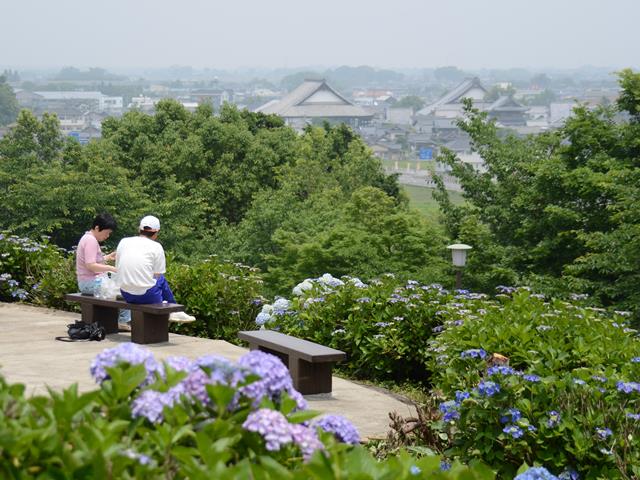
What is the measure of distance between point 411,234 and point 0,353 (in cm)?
1254

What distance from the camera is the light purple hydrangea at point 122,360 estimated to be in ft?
10.6

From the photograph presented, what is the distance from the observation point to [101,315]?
9.48 meters

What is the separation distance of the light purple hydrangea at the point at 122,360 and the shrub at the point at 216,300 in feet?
22.3

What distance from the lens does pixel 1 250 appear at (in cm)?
1154

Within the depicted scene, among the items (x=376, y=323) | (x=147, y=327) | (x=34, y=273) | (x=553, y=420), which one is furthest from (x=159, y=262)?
(x=553, y=420)

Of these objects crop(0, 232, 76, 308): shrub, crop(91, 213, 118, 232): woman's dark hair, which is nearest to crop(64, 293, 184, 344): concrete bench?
crop(91, 213, 118, 232): woman's dark hair

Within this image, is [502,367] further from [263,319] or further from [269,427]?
[263,319]

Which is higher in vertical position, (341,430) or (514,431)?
(341,430)

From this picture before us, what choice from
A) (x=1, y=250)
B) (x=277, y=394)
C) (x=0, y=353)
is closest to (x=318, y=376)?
(x=0, y=353)

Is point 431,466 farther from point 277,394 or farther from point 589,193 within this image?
point 589,193

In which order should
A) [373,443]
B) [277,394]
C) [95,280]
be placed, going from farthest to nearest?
[95,280], [373,443], [277,394]

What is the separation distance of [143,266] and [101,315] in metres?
0.86

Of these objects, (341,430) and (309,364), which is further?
(309,364)

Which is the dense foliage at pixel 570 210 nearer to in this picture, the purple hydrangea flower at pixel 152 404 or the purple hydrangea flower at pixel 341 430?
the purple hydrangea flower at pixel 341 430
